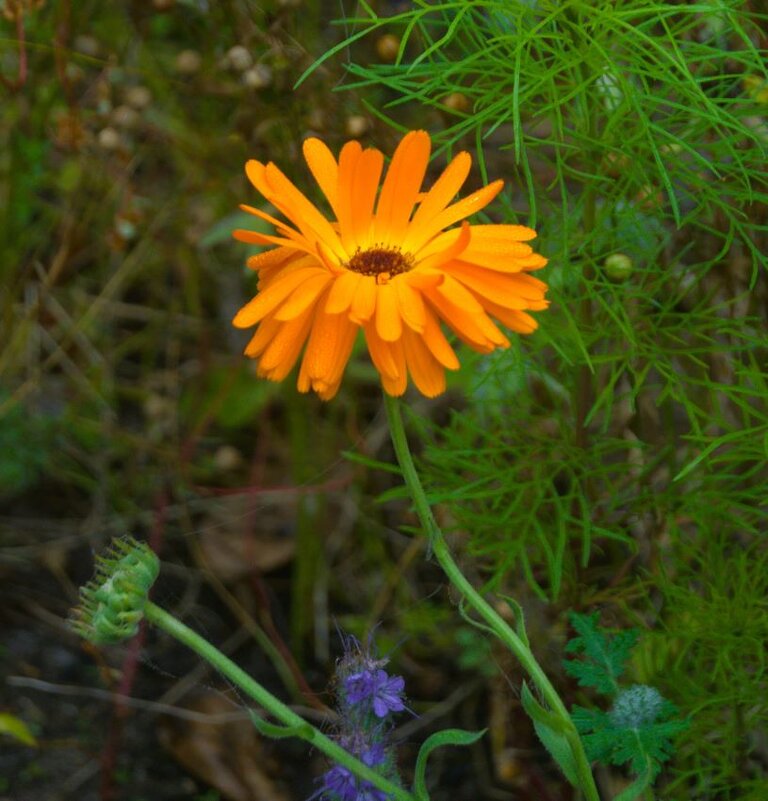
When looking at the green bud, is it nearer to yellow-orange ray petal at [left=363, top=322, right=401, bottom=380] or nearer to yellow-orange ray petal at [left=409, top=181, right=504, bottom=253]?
yellow-orange ray petal at [left=409, top=181, right=504, bottom=253]

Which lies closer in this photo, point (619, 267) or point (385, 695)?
point (385, 695)

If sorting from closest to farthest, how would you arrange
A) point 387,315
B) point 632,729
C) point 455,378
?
point 387,315
point 632,729
point 455,378

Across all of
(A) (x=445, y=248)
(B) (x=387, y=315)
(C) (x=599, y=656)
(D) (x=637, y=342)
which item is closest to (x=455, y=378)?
(D) (x=637, y=342)

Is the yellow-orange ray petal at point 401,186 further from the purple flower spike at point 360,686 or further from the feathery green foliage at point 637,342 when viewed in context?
the purple flower spike at point 360,686

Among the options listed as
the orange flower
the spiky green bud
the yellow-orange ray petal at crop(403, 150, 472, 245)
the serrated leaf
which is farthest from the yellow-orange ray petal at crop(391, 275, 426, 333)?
the serrated leaf

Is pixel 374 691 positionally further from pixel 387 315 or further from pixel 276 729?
pixel 387 315

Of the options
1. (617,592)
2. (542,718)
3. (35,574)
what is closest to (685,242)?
(617,592)
